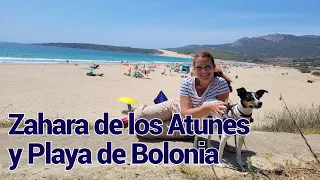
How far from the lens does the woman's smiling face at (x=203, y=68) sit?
386cm

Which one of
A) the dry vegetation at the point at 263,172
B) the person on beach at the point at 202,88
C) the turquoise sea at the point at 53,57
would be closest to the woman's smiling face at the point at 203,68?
the person on beach at the point at 202,88

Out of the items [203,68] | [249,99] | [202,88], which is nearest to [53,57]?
[202,88]

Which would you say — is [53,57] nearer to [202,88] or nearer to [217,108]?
[202,88]

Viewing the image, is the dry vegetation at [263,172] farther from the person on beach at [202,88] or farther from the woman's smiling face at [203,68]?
the woman's smiling face at [203,68]

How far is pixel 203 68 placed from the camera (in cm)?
392

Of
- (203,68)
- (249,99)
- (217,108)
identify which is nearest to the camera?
(217,108)

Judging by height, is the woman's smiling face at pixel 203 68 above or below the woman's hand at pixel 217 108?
above

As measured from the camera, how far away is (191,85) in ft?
13.4

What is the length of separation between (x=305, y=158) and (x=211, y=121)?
5.57 feet

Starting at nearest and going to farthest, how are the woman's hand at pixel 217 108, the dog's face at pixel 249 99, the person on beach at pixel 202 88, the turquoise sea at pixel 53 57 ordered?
the woman's hand at pixel 217 108, the dog's face at pixel 249 99, the person on beach at pixel 202 88, the turquoise sea at pixel 53 57

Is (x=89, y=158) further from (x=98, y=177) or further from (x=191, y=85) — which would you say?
(x=191, y=85)

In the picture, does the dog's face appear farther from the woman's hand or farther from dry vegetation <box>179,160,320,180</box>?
dry vegetation <box>179,160,320,180</box>

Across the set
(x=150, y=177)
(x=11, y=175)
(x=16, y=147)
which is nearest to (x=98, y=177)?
(x=150, y=177)

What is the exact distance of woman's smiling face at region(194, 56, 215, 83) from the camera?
3.86 metres
